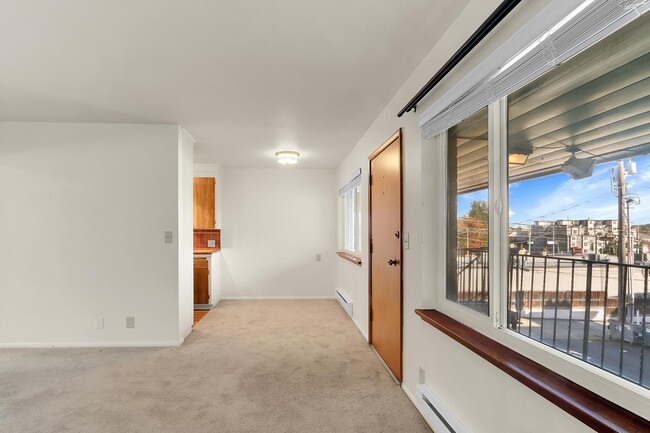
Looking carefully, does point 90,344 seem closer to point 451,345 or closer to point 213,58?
point 213,58

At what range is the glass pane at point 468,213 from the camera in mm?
1803

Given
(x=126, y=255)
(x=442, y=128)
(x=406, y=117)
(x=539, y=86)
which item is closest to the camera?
(x=539, y=86)

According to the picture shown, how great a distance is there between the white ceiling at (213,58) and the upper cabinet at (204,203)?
2422 millimetres

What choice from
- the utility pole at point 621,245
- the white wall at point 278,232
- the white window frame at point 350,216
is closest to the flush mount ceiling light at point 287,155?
the white window frame at point 350,216

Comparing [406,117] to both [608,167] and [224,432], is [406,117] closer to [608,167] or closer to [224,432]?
[608,167]

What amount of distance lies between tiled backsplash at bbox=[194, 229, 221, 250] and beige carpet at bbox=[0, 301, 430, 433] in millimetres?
2347

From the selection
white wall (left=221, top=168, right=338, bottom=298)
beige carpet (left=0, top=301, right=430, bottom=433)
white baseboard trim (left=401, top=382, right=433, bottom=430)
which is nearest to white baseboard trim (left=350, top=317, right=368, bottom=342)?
beige carpet (left=0, top=301, right=430, bottom=433)

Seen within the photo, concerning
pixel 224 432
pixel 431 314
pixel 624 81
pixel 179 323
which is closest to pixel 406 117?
pixel 431 314

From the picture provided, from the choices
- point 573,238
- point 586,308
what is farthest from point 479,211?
point 586,308

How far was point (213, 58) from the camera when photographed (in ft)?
7.23

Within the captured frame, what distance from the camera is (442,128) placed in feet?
6.42

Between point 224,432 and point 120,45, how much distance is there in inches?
95.1

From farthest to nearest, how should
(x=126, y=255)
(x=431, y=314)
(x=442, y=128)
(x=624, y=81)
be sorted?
(x=126, y=255) → (x=431, y=314) → (x=442, y=128) → (x=624, y=81)

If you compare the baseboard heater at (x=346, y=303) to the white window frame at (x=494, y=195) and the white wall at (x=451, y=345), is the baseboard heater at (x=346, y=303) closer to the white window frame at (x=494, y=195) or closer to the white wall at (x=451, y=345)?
the white wall at (x=451, y=345)
